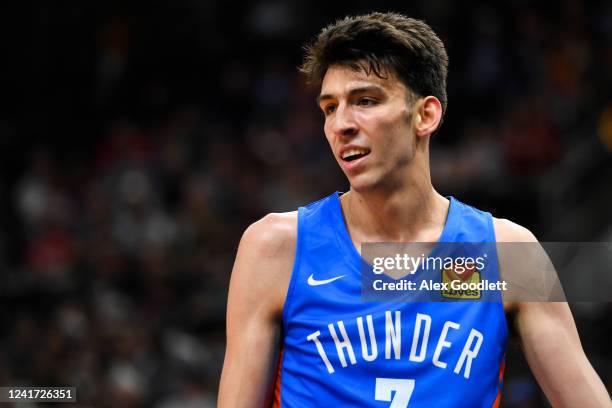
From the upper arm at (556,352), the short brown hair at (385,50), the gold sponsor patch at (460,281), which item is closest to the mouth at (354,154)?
the short brown hair at (385,50)

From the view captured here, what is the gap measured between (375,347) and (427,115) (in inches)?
35.9

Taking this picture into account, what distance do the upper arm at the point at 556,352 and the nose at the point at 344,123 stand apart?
776mm

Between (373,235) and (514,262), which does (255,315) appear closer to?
(373,235)

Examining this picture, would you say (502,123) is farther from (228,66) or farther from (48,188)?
(48,188)

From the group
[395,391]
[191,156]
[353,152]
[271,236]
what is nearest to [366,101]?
[353,152]

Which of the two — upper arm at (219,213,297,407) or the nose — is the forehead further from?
upper arm at (219,213,297,407)

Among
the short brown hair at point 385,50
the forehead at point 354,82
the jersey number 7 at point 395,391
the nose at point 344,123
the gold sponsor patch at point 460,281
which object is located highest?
the short brown hair at point 385,50

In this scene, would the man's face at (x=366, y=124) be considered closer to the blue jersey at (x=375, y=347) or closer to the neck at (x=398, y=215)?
the neck at (x=398, y=215)

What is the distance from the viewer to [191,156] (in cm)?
1039

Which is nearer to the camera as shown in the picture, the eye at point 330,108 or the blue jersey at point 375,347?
the blue jersey at point 375,347

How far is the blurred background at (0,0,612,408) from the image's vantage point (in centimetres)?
834

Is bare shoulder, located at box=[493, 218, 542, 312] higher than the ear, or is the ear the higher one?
the ear

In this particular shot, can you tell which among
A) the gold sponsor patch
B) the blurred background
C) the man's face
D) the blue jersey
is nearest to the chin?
the man's face

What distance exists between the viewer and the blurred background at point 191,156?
27.3 ft
